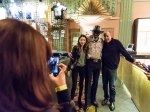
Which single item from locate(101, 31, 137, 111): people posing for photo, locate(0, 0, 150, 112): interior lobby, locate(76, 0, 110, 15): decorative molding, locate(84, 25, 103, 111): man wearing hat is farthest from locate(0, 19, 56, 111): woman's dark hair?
locate(76, 0, 110, 15): decorative molding

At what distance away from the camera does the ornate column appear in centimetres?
598

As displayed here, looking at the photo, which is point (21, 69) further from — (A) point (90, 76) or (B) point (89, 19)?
(B) point (89, 19)

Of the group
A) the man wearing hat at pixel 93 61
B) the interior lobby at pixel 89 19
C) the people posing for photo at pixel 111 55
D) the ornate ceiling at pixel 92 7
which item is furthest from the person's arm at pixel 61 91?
the ornate ceiling at pixel 92 7

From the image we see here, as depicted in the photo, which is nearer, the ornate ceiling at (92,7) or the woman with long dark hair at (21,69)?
the woman with long dark hair at (21,69)

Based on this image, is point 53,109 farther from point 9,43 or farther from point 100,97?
point 100,97

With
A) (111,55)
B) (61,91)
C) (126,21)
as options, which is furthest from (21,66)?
(126,21)

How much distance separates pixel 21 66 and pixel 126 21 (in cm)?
600

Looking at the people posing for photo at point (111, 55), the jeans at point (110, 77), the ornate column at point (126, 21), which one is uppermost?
the ornate column at point (126, 21)

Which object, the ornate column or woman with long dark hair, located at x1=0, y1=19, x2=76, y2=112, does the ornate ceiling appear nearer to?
the ornate column

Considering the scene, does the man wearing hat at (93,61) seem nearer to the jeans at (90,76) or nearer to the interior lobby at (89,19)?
the jeans at (90,76)

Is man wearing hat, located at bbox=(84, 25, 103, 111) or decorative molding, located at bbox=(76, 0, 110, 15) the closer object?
man wearing hat, located at bbox=(84, 25, 103, 111)

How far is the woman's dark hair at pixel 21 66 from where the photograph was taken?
23.2 inches

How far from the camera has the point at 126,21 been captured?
6.07 meters

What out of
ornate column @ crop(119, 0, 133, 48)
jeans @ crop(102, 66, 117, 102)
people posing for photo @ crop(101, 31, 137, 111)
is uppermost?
ornate column @ crop(119, 0, 133, 48)
